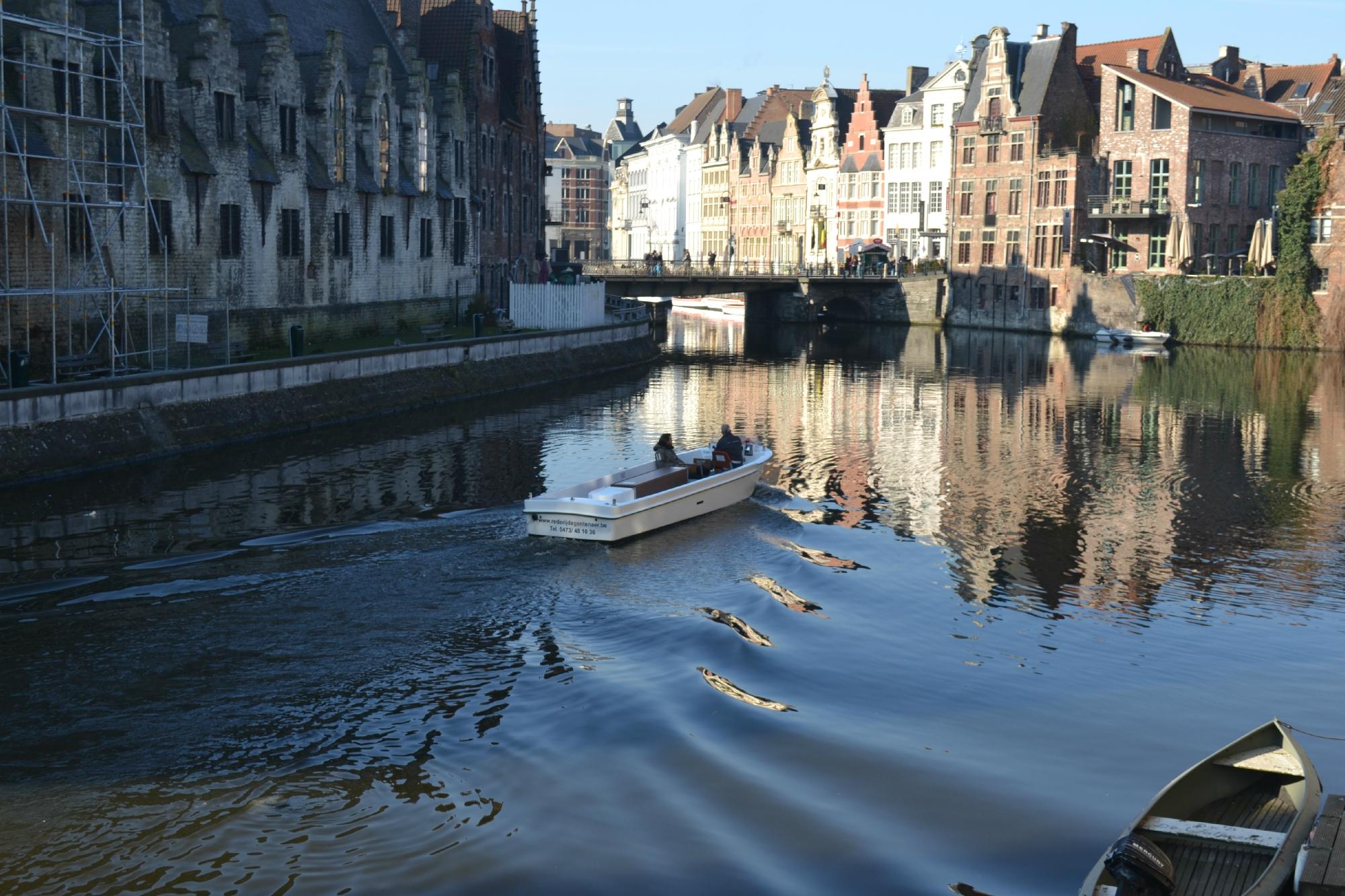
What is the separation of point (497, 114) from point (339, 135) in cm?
1930

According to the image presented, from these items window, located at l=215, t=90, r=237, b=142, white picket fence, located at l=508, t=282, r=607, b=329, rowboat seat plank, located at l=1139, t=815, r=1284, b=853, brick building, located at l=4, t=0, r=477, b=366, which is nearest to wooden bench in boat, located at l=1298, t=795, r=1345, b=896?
rowboat seat plank, located at l=1139, t=815, r=1284, b=853

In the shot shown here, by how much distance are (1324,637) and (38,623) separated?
56.0 ft

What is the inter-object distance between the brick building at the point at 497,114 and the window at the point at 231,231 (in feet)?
65.6

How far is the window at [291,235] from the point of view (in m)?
44.6

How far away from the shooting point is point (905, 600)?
68.8 feet

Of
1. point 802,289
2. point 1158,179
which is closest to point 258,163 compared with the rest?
point 802,289

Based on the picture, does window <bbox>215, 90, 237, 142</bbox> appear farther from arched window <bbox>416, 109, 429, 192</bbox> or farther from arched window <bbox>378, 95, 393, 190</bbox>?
arched window <bbox>416, 109, 429, 192</bbox>

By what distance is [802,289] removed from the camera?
291 feet

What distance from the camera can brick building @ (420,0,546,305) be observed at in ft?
206

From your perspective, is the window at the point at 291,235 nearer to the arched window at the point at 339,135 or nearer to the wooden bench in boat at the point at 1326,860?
the arched window at the point at 339,135

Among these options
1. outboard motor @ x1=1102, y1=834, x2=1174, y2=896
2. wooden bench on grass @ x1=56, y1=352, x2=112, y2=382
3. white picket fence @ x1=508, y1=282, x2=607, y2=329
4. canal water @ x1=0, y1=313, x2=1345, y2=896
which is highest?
white picket fence @ x1=508, y1=282, x2=607, y2=329

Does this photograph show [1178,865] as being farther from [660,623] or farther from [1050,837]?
[660,623]

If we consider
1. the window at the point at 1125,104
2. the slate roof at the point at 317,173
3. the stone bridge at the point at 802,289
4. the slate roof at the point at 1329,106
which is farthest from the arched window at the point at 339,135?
the slate roof at the point at 1329,106

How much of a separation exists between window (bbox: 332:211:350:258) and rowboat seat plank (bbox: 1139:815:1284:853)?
135ft
